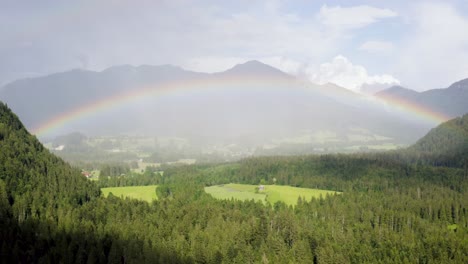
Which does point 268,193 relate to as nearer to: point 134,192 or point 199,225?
point 134,192

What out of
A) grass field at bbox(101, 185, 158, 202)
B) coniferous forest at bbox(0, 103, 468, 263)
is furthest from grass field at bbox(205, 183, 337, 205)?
grass field at bbox(101, 185, 158, 202)

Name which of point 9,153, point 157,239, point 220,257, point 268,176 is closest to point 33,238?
point 157,239

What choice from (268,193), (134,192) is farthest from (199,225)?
(134,192)

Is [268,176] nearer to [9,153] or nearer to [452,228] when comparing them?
[452,228]

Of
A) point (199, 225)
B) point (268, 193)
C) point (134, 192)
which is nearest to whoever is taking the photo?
point (199, 225)

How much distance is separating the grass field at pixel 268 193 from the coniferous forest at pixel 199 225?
42.8 feet

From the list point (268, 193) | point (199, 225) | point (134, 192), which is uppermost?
point (134, 192)

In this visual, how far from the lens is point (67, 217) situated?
285 ft

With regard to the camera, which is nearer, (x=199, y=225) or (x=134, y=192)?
(x=199, y=225)

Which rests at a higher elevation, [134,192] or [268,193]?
[134,192]

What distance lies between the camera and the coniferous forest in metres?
76.1

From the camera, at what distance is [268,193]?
494ft

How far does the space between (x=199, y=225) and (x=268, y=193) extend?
199ft

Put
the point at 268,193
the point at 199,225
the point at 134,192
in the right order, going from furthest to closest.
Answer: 1. the point at 134,192
2. the point at 268,193
3. the point at 199,225
